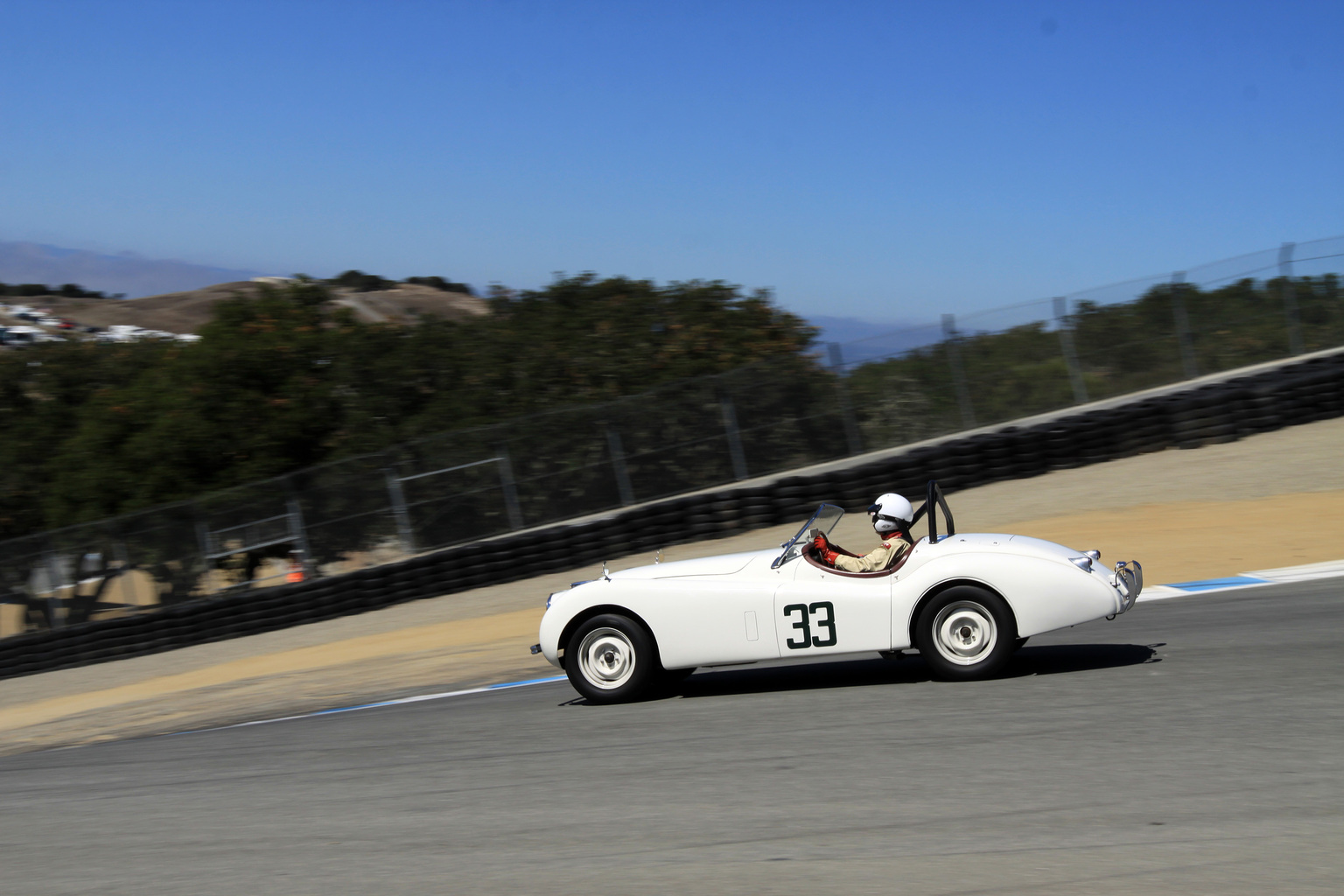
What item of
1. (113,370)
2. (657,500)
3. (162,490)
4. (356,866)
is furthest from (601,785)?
(113,370)

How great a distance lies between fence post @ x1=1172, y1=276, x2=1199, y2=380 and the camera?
725 inches

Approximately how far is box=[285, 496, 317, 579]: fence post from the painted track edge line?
8173 millimetres

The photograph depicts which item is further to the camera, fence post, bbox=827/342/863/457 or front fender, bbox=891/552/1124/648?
fence post, bbox=827/342/863/457

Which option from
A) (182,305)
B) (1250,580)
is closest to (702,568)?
(1250,580)

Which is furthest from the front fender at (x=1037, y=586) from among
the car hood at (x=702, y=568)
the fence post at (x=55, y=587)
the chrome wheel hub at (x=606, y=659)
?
the fence post at (x=55, y=587)

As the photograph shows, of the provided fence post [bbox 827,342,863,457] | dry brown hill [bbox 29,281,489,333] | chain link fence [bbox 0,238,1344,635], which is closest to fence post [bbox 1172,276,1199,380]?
chain link fence [bbox 0,238,1344,635]

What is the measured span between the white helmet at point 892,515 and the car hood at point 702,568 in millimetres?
616

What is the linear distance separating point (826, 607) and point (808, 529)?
22.7 inches

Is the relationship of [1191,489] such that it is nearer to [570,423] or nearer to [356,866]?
[570,423]

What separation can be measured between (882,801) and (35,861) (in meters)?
3.80

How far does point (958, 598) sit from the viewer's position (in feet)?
19.8

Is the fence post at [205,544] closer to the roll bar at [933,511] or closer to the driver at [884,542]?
the driver at [884,542]

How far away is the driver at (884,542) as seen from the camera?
20.8 feet

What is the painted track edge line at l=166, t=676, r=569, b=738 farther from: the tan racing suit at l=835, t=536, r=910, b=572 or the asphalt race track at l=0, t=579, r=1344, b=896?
the tan racing suit at l=835, t=536, r=910, b=572
